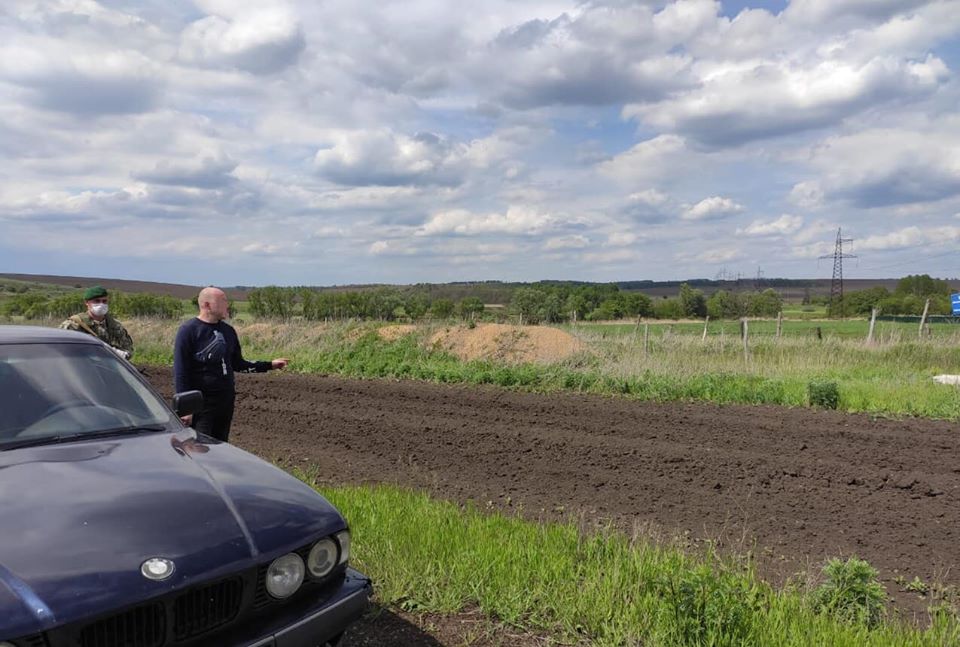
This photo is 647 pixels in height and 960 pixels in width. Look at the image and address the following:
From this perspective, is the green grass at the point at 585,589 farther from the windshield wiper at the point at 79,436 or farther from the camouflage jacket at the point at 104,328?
the camouflage jacket at the point at 104,328

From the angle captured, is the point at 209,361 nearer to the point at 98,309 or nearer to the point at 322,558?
the point at 98,309

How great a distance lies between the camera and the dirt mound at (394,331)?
20.8m

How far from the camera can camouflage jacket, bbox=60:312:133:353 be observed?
25.1 ft

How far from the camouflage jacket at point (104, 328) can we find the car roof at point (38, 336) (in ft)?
12.2

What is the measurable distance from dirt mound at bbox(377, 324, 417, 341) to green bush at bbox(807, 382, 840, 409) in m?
12.0

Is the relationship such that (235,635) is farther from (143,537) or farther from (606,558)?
(606,558)

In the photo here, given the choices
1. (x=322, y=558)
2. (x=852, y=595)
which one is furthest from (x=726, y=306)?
(x=322, y=558)

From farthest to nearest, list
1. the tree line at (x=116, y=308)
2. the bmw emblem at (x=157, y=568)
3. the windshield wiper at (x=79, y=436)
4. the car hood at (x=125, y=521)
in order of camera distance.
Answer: the tree line at (x=116, y=308) → the windshield wiper at (x=79, y=436) → the bmw emblem at (x=157, y=568) → the car hood at (x=125, y=521)

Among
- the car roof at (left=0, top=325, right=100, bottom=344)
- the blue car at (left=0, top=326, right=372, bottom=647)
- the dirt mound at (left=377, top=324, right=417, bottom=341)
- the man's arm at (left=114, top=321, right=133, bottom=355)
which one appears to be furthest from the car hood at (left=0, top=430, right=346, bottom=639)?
the dirt mound at (left=377, top=324, right=417, bottom=341)

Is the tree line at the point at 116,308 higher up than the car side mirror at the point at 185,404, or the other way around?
the car side mirror at the point at 185,404

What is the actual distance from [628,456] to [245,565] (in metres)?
6.31

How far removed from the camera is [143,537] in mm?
2463

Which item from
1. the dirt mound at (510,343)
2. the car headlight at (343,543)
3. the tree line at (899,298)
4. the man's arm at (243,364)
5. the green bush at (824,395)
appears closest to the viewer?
the car headlight at (343,543)

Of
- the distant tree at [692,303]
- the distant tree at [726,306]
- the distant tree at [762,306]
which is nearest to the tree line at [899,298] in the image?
the distant tree at [762,306]
